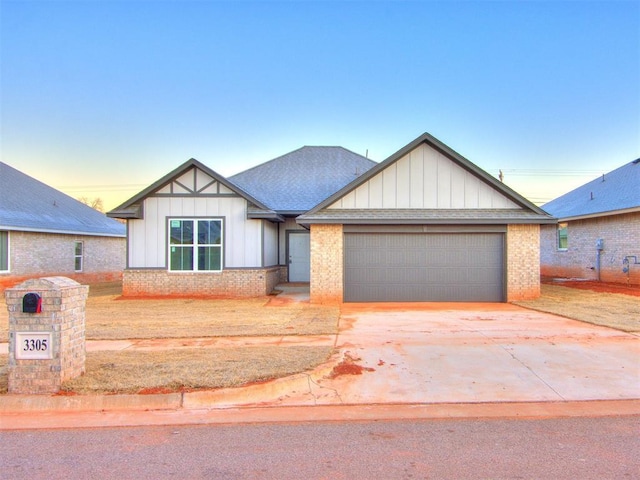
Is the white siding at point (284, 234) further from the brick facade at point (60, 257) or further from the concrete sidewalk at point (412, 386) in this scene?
the concrete sidewalk at point (412, 386)

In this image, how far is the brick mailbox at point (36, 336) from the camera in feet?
19.8

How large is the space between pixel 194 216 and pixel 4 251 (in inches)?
314

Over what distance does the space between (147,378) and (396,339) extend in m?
4.79

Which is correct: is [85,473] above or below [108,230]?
below

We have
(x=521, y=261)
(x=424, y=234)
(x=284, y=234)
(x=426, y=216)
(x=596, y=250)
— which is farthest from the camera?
(x=596, y=250)

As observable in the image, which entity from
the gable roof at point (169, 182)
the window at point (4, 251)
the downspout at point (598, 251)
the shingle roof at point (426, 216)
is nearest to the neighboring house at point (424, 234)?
the shingle roof at point (426, 216)

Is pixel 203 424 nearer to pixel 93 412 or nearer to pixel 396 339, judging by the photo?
pixel 93 412

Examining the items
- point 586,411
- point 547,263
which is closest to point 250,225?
point 586,411

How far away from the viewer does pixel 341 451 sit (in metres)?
4.51

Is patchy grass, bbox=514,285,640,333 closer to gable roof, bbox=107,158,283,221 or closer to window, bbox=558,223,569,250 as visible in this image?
window, bbox=558,223,569,250

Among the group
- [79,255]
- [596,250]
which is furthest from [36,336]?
[596,250]

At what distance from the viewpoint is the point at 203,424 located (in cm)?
527

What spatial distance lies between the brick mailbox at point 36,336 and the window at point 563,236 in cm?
2438

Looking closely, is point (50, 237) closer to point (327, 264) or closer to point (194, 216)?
point (194, 216)
